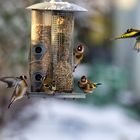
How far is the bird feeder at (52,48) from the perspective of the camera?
6.30 metres

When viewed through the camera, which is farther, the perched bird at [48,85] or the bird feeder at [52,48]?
the bird feeder at [52,48]

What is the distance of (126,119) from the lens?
14750 millimetres

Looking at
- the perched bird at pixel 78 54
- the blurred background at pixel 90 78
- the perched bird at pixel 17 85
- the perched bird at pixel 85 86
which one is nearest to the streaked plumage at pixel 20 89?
the perched bird at pixel 17 85

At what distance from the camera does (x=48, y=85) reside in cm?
604

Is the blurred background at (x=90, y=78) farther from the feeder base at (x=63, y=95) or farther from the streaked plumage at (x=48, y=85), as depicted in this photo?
the feeder base at (x=63, y=95)

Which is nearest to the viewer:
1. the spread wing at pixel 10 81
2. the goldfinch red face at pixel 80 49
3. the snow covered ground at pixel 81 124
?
the spread wing at pixel 10 81

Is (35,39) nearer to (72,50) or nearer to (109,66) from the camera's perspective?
(72,50)

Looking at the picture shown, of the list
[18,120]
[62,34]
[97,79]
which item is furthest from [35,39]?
[97,79]

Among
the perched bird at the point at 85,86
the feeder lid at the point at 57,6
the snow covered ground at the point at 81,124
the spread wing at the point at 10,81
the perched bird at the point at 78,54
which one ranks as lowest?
the snow covered ground at the point at 81,124

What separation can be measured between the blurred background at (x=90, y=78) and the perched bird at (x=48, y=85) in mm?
2112

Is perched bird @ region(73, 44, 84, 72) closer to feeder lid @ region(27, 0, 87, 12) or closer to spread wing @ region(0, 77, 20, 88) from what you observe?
Answer: feeder lid @ region(27, 0, 87, 12)

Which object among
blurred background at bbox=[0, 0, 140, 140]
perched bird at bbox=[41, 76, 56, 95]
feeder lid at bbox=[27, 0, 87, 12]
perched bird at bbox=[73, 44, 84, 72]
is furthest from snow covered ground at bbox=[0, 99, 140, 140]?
feeder lid at bbox=[27, 0, 87, 12]

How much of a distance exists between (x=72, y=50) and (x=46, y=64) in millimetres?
220

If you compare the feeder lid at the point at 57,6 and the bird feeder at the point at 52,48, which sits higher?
the feeder lid at the point at 57,6
